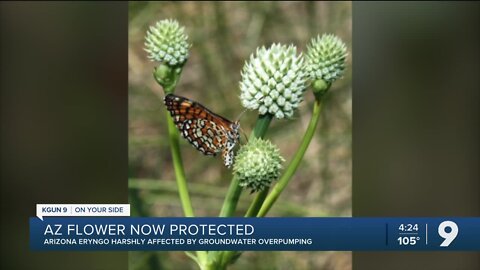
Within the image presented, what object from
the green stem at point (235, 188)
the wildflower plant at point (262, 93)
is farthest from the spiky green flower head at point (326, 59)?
the green stem at point (235, 188)

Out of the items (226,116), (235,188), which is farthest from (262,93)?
(235,188)

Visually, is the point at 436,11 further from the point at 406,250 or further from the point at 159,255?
the point at 159,255

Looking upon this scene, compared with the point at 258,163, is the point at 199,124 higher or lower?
higher

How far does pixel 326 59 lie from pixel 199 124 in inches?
16.5

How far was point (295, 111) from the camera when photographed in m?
1.95

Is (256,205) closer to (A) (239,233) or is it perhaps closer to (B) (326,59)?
(A) (239,233)

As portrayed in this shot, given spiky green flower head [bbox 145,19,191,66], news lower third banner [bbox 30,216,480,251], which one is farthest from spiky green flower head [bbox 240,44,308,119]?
news lower third banner [bbox 30,216,480,251]

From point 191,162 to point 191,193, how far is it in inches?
3.8

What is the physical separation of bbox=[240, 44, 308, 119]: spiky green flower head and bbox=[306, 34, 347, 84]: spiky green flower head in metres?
0.04

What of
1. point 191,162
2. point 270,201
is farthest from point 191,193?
point 270,201

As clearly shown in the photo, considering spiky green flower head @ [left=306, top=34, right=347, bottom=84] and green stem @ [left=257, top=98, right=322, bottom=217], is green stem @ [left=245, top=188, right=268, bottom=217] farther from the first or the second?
spiky green flower head @ [left=306, top=34, right=347, bottom=84]

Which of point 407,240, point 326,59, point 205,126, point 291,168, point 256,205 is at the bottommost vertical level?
point 407,240

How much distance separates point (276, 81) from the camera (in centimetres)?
184

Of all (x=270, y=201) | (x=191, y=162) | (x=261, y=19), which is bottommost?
(x=270, y=201)
